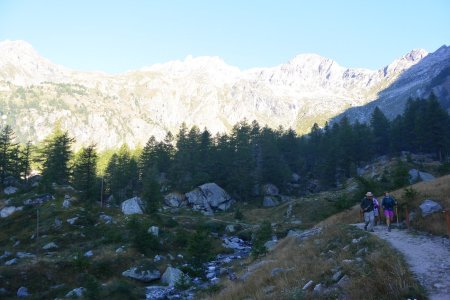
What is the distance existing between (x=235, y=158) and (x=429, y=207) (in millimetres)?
66911

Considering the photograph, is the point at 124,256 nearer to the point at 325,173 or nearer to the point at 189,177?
the point at 189,177

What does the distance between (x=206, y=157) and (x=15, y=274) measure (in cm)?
6557

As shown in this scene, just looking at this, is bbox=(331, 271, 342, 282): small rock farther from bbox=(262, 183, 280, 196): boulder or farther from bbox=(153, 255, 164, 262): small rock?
bbox=(262, 183, 280, 196): boulder

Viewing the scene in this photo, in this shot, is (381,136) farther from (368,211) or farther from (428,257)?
(428,257)

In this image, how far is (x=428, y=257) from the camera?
1350cm

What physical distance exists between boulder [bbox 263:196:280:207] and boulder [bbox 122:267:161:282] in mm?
52291

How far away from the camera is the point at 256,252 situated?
2936 centimetres

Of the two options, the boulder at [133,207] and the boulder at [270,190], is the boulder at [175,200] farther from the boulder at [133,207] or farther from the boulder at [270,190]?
the boulder at [270,190]

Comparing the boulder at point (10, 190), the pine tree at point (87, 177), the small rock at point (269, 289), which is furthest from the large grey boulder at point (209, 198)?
the small rock at point (269, 289)

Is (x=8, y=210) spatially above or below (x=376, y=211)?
above

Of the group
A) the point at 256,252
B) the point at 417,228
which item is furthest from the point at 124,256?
the point at 417,228

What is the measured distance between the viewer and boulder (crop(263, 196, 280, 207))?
7969cm

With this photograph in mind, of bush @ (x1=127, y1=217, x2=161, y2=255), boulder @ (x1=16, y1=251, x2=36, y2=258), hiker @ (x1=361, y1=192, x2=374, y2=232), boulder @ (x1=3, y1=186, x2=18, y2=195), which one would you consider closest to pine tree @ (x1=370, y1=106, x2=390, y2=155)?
bush @ (x1=127, y1=217, x2=161, y2=255)

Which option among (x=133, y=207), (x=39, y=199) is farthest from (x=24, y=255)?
(x=133, y=207)
